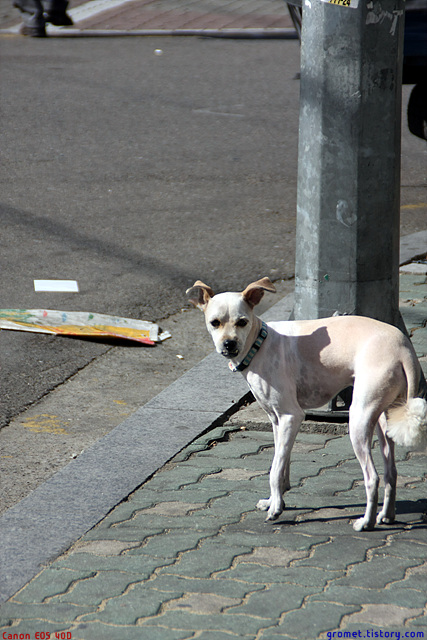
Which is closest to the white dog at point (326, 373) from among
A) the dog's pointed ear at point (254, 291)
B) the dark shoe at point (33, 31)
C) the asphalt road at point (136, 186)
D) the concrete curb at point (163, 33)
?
the dog's pointed ear at point (254, 291)

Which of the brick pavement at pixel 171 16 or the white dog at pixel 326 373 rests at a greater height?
the brick pavement at pixel 171 16

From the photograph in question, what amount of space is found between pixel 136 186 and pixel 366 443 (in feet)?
22.5

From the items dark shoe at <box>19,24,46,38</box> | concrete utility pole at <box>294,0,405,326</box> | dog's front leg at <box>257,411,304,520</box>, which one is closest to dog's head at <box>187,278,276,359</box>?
dog's front leg at <box>257,411,304,520</box>

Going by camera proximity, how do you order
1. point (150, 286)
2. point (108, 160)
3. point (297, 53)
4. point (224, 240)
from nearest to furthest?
point (150, 286), point (224, 240), point (108, 160), point (297, 53)

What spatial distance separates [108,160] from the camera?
436 inches

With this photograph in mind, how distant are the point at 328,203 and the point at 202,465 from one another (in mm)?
1583

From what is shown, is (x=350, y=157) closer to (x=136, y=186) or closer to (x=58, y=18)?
(x=136, y=186)

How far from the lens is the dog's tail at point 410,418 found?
3.57 m

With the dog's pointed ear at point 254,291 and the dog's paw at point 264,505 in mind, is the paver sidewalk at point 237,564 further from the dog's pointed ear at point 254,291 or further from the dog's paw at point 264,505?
the dog's pointed ear at point 254,291

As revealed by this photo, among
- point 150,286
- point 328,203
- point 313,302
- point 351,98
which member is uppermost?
point 351,98

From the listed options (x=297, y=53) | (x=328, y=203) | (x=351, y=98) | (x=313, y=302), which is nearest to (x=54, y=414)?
(x=313, y=302)

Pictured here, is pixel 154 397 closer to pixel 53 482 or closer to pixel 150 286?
pixel 53 482

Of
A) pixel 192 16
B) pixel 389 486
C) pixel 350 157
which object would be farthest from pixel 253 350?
pixel 192 16

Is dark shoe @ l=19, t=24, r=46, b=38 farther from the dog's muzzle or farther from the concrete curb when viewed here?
the dog's muzzle
